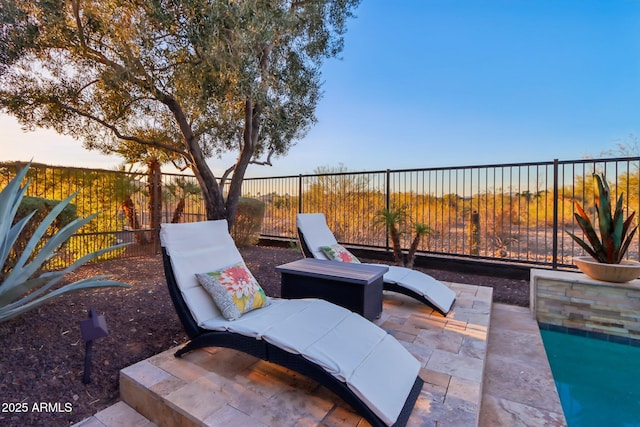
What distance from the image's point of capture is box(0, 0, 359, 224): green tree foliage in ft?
12.6

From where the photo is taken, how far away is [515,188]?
5.52m

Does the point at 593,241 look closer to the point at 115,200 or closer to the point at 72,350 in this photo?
the point at 72,350

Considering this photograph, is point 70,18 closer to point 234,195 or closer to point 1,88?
point 1,88

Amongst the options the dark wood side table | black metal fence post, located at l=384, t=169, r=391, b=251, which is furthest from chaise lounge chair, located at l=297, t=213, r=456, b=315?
black metal fence post, located at l=384, t=169, r=391, b=251

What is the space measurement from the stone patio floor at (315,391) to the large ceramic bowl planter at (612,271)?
1.56m

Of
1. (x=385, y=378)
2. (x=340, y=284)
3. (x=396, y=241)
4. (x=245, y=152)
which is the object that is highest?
(x=245, y=152)

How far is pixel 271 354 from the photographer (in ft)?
6.42

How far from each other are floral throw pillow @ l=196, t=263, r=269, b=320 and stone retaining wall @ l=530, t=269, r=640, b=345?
367 cm

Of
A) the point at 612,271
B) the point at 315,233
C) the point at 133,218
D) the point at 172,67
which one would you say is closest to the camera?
the point at 612,271

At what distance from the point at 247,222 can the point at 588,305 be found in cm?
689

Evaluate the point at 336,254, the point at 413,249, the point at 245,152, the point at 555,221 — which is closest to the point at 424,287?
the point at 336,254

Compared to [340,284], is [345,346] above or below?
below

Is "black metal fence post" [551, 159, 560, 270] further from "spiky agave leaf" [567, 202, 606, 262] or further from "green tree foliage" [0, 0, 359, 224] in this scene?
"green tree foliage" [0, 0, 359, 224]

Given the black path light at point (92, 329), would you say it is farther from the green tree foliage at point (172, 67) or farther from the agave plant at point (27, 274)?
the green tree foliage at point (172, 67)
